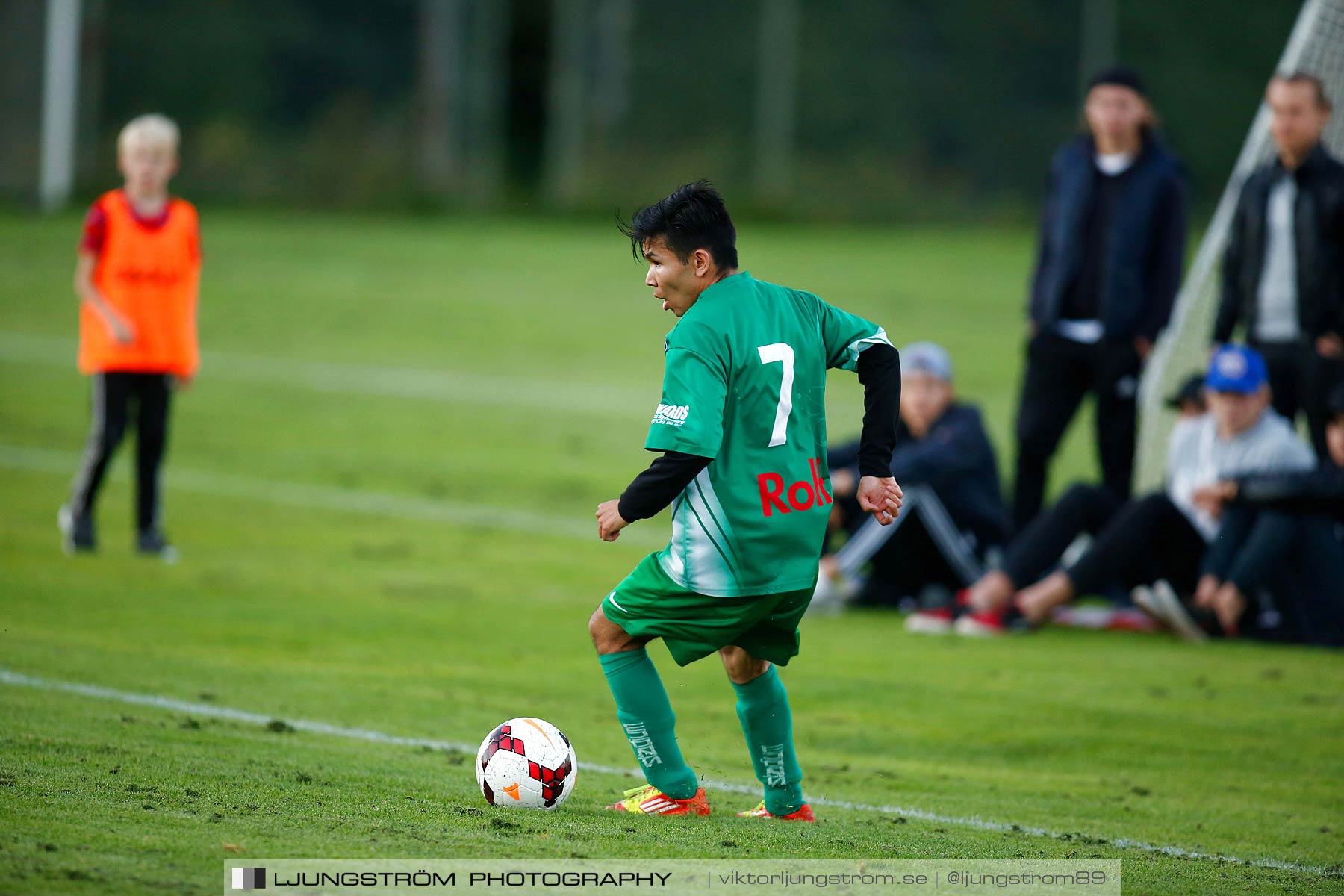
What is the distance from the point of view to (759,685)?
507 cm

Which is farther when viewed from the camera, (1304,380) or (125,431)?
(125,431)

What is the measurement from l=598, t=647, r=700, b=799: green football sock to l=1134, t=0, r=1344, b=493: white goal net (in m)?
5.95

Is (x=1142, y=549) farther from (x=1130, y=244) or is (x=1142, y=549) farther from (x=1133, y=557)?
(x=1130, y=244)

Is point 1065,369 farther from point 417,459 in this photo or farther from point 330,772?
point 417,459

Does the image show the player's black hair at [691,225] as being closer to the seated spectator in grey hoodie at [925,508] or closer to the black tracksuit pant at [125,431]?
the seated spectator in grey hoodie at [925,508]

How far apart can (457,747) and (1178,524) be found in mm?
4365

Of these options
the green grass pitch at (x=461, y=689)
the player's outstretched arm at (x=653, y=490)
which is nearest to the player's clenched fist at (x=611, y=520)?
the player's outstretched arm at (x=653, y=490)

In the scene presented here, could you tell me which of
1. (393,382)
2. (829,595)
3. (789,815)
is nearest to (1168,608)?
(829,595)

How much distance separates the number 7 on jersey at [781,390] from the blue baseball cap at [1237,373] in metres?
4.51

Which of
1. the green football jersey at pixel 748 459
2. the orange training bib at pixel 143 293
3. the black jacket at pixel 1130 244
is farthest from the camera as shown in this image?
the orange training bib at pixel 143 293

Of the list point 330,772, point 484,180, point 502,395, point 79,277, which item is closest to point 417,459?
point 502,395

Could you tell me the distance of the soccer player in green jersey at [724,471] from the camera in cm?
464

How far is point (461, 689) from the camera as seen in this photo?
7.29m

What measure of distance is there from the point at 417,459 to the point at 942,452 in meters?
6.55
